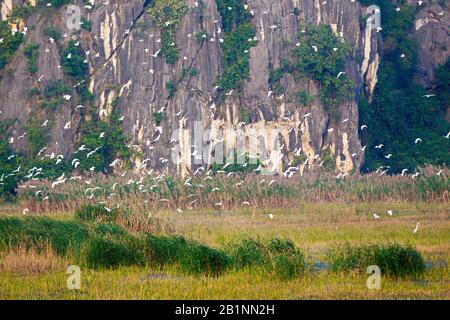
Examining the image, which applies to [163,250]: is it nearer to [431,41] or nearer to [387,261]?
[387,261]

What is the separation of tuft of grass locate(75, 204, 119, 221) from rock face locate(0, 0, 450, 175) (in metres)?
15.8

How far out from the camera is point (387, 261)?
68.9 ft

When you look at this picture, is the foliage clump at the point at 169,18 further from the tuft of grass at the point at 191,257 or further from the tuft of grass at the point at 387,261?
the tuft of grass at the point at 387,261

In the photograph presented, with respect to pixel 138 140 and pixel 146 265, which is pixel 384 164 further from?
pixel 146 265

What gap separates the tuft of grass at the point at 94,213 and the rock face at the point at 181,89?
Result: 15763 mm

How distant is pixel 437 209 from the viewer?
110ft

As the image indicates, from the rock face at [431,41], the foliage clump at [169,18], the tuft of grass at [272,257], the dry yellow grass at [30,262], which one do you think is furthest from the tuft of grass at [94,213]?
the rock face at [431,41]

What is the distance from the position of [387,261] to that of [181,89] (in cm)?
2677

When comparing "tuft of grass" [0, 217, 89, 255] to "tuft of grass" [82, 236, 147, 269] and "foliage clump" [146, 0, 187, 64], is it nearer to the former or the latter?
"tuft of grass" [82, 236, 147, 269]

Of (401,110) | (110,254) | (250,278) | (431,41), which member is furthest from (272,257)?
(431,41)

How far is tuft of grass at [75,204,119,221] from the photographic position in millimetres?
28109

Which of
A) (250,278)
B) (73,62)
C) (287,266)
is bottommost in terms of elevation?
(250,278)

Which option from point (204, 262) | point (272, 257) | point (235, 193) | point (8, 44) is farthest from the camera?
point (8, 44)
